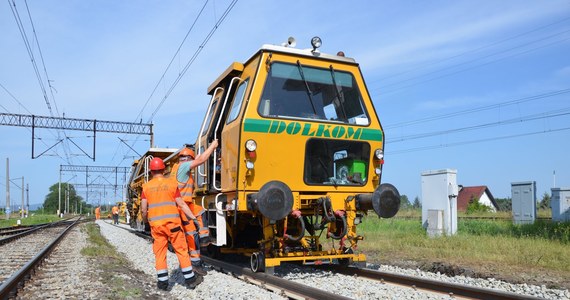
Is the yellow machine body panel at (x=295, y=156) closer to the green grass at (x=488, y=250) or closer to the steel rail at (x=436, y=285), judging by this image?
the steel rail at (x=436, y=285)

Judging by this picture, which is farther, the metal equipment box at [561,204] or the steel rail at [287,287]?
the metal equipment box at [561,204]

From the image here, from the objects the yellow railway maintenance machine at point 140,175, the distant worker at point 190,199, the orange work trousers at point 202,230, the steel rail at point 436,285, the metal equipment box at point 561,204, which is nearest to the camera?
the steel rail at point 436,285

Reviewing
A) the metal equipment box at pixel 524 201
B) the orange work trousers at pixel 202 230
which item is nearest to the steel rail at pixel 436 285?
the orange work trousers at pixel 202 230

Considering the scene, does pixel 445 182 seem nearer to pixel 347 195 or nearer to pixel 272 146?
pixel 347 195

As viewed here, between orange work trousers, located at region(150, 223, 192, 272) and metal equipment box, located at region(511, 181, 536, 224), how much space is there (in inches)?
585

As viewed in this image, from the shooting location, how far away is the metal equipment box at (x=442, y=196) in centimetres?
1390

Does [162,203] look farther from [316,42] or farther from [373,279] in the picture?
[316,42]

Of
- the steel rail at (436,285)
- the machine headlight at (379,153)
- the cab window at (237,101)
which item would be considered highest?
the cab window at (237,101)

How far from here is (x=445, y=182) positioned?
47.8ft

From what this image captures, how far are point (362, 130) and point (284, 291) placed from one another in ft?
9.50

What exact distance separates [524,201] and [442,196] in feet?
17.3

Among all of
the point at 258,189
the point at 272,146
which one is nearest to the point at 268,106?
the point at 272,146

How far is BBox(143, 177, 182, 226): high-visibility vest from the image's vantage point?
6246mm

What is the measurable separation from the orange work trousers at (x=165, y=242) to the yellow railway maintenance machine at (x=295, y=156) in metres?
0.78
